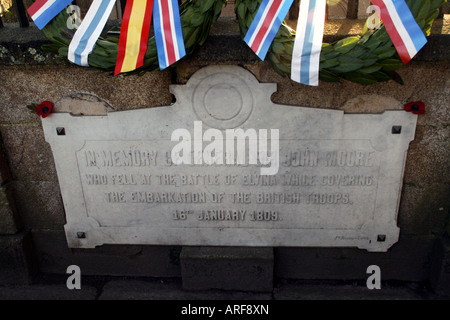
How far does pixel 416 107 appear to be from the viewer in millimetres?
2262

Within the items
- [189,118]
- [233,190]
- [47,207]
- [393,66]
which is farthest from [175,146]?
[393,66]

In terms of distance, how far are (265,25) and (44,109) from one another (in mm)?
1586

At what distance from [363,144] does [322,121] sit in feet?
1.07

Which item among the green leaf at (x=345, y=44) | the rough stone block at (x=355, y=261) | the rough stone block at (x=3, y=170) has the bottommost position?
the rough stone block at (x=355, y=261)

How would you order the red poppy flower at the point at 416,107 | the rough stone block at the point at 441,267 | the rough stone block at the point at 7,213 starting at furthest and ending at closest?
the rough stone block at the point at 7,213 < the rough stone block at the point at 441,267 < the red poppy flower at the point at 416,107

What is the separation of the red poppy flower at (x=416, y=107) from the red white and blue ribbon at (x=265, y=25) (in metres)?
1.01

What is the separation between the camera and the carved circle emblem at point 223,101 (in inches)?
90.0

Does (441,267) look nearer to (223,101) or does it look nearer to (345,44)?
(345,44)

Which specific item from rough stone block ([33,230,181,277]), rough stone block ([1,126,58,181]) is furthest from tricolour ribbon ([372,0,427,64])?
rough stone block ([1,126,58,181])

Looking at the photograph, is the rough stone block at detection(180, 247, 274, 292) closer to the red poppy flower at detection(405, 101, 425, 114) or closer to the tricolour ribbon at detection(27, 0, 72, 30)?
the red poppy flower at detection(405, 101, 425, 114)

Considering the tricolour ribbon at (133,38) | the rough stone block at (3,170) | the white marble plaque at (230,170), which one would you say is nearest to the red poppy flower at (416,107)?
the white marble plaque at (230,170)

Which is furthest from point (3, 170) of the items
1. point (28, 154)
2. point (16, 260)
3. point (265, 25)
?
point (265, 25)

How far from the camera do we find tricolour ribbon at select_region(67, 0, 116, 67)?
2062mm

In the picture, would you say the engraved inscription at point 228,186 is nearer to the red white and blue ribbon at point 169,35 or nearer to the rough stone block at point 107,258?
the rough stone block at point 107,258
